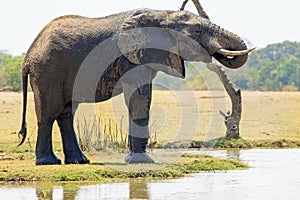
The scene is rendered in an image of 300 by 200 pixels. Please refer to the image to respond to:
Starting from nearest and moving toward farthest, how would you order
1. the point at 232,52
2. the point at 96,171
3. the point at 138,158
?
the point at 96,171
the point at 232,52
the point at 138,158

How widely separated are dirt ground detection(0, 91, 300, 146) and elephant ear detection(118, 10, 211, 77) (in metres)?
2.55

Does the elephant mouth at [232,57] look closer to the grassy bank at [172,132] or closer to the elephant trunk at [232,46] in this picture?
Result: the elephant trunk at [232,46]

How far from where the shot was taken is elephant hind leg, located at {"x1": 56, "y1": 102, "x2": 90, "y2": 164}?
1355cm

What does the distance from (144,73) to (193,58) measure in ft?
2.54

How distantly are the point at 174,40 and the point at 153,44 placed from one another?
0.33 meters

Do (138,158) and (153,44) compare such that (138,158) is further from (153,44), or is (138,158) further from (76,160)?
(153,44)

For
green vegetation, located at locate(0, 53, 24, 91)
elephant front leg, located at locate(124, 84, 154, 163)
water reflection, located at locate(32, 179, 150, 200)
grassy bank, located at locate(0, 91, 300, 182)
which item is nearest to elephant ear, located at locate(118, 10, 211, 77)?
elephant front leg, located at locate(124, 84, 154, 163)

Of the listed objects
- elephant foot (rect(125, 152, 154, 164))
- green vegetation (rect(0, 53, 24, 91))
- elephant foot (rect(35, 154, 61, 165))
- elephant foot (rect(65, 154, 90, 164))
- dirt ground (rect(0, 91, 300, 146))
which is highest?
elephant foot (rect(125, 152, 154, 164))

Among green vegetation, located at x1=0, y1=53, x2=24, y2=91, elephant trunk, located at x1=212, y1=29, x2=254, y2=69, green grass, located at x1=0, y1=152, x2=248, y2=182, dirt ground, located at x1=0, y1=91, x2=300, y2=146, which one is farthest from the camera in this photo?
green vegetation, located at x1=0, y1=53, x2=24, y2=91

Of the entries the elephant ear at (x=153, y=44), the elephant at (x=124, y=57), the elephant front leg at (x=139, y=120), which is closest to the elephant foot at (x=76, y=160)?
the elephant at (x=124, y=57)

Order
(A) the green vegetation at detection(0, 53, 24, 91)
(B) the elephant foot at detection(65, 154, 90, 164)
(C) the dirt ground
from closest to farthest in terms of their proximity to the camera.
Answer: (B) the elephant foot at detection(65, 154, 90, 164) < (C) the dirt ground < (A) the green vegetation at detection(0, 53, 24, 91)

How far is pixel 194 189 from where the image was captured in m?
11.2

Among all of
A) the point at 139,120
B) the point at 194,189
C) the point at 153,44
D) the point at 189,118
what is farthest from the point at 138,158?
the point at 189,118

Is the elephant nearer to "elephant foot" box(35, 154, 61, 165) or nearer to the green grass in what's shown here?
"elephant foot" box(35, 154, 61, 165)
